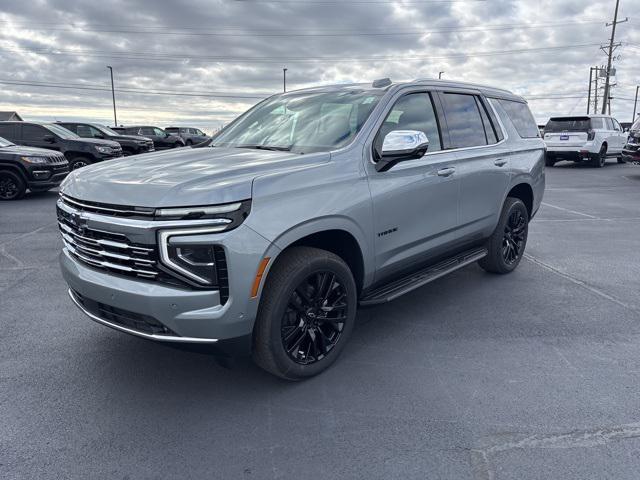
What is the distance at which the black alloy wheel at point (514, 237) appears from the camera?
18.1 feet

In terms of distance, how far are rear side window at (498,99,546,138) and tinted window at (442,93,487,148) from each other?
0.73 metres

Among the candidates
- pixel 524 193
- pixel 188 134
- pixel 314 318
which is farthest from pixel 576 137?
pixel 188 134

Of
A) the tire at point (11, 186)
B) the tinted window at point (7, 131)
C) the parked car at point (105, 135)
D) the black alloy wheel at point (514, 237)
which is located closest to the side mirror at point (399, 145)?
the black alloy wheel at point (514, 237)

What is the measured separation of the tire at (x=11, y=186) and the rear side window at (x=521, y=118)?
1052 centimetres

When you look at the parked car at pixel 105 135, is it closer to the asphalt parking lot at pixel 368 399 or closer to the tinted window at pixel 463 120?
the asphalt parking lot at pixel 368 399

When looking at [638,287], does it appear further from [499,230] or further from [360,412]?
[360,412]

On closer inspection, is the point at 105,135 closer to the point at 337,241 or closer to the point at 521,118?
the point at 521,118

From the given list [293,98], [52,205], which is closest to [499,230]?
[293,98]

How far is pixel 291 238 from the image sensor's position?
294cm

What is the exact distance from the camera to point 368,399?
3.12 m

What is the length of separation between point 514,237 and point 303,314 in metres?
3.39

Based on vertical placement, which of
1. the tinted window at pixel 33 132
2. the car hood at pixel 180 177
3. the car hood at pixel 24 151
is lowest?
the car hood at pixel 24 151

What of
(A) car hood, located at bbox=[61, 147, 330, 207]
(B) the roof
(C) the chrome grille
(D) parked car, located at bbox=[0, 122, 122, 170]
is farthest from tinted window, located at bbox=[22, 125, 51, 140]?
(C) the chrome grille

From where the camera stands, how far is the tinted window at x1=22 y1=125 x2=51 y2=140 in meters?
14.0
